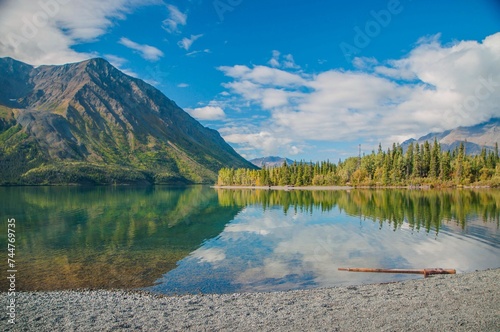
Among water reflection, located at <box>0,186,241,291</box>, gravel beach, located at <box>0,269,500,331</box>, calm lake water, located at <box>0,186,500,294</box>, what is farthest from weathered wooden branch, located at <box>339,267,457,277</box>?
water reflection, located at <box>0,186,241,291</box>

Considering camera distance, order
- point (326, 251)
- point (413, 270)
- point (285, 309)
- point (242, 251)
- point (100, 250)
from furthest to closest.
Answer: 1. point (100, 250)
2. point (242, 251)
3. point (326, 251)
4. point (413, 270)
5. point (285, 309)

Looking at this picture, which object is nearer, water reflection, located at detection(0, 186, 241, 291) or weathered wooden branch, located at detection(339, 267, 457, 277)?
weathered wooden branch, located at detection(339, 267, 457, 277)

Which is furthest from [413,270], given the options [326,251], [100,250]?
[100,250]

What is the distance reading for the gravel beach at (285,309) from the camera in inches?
661

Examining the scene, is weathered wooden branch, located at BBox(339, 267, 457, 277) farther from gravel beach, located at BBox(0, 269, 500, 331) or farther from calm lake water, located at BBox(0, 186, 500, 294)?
gravel beach, located at BBox(0, 269, 500, 331)

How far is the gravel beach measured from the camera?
1678 cm

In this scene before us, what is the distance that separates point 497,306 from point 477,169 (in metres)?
197

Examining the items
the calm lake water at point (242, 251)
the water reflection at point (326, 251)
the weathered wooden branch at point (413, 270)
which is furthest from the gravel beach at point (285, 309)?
the water reflection at point (326, 251)

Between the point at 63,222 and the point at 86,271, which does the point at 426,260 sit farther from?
the point at 63,222

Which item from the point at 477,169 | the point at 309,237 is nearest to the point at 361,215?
the point at 309,237

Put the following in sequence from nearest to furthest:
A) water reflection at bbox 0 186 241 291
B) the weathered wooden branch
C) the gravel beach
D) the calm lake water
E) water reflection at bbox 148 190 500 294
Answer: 1. the gravel beach
2. the weathered wooden branch
3. water reflection at bbox 148 190 500 294
4. the calm lake water
5. water reflection at bbox 0 186 241 291

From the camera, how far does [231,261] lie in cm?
3500

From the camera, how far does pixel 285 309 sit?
1967cm

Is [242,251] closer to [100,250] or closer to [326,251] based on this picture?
[326,251]
